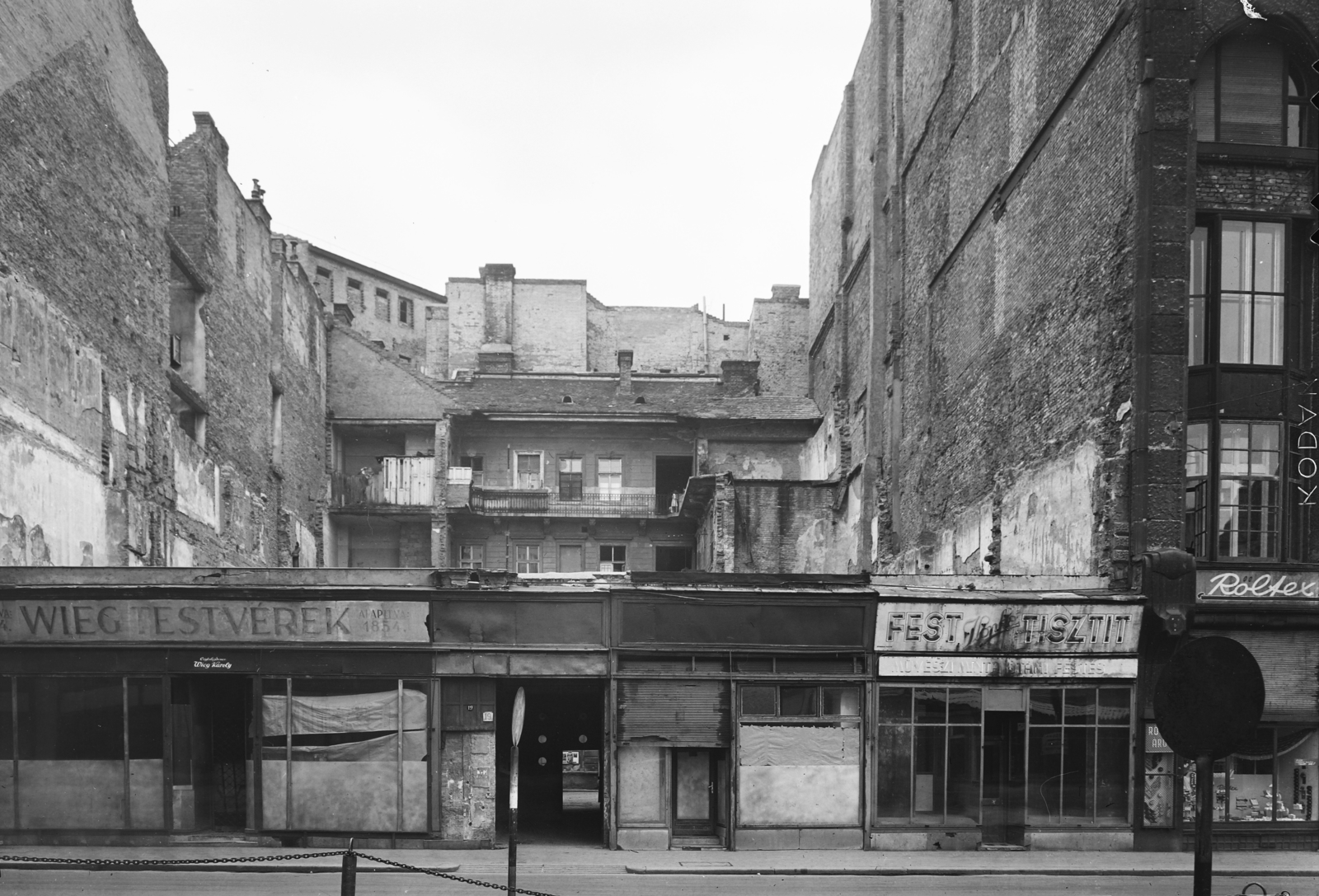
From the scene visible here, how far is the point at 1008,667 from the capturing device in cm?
1808

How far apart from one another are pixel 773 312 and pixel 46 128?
33391mm

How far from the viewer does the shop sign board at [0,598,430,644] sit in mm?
17000

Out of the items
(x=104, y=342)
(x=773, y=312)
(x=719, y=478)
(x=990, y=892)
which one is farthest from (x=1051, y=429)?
(x=773, y=312)

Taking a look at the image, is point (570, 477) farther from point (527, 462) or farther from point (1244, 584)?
point (1244, 584)

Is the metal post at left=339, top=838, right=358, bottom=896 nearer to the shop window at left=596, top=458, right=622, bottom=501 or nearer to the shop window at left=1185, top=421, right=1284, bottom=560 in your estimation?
the shop window at left=1185, top=421, right=1284, bottom=560

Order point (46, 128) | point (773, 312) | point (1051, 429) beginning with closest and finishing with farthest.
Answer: point (46, 128), point (1051, 429), point (773, 312)

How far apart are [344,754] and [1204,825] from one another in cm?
1333

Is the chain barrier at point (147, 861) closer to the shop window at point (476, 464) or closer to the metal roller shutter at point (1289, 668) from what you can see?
the metal roller shutter at point (1289, 668)

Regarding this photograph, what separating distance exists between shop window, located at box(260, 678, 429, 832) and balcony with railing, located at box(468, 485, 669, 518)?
20869 mm

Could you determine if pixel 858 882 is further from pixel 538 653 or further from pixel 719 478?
pixel 719 478

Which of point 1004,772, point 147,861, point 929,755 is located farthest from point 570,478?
point 147,861

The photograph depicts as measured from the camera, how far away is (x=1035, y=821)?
17953 mm

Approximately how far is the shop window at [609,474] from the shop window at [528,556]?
3.05m

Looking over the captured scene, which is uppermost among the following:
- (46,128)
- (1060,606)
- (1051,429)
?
(46,128)
